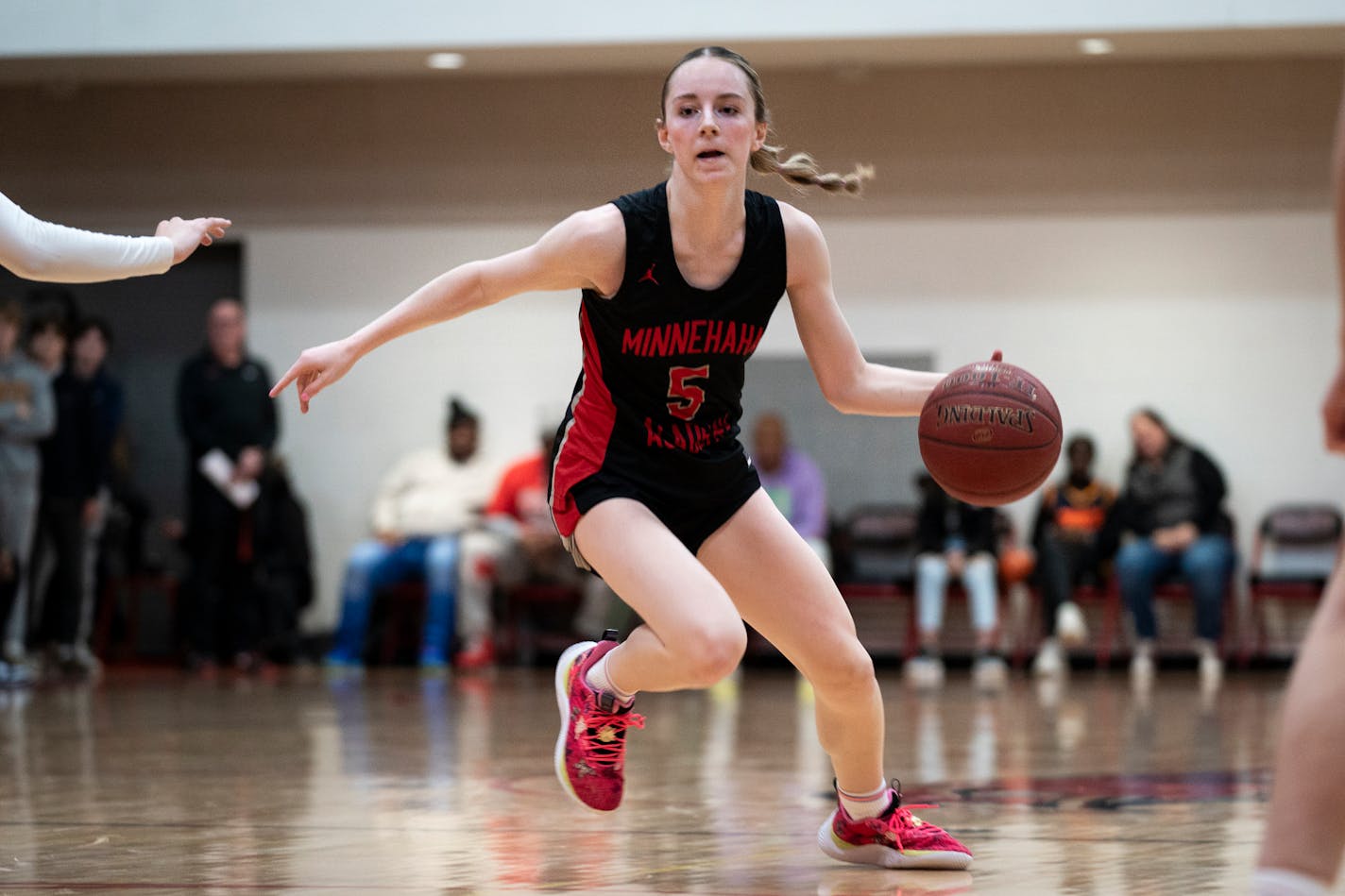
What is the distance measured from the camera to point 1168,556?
32.6ft

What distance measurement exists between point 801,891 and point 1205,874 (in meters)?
0.75

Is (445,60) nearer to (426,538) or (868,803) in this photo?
(426,538)

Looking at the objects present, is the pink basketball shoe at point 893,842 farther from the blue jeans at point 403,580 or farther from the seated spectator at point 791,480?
the blue jeans at point 403,580

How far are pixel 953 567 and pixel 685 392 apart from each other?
22.5 feet

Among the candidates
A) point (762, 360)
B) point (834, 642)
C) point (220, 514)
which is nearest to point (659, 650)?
point (834, 642)

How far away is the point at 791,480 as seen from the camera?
997 cm

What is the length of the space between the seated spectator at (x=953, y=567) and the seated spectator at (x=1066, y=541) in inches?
12.2

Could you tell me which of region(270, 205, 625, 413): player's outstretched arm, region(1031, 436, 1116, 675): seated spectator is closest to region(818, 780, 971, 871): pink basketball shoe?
region(270, 205, 625, 413): player's outstretched arm

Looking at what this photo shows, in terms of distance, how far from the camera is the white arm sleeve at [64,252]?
123 inches

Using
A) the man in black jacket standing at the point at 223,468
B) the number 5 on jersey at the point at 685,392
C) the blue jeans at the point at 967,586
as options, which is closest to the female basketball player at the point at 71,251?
the number 5 on jersey at the point at 685,392

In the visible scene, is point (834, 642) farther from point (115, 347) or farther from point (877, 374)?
point (115, 347)

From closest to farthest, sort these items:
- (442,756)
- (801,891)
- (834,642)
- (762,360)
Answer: (801,891), (834,642), (442,756), (762,360)

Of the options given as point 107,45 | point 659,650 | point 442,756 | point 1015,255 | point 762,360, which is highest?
point 107,45

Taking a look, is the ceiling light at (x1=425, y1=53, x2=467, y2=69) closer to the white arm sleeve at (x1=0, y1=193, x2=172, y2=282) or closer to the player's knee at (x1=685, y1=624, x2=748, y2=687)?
the white arm sleeve at (x1=0, y1=193, x2=172, y2=282)
